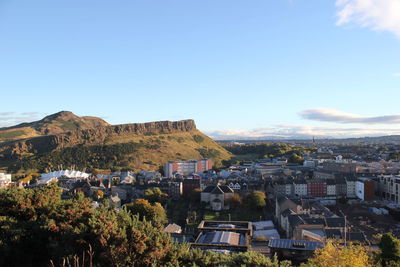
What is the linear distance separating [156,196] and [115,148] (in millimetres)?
40626

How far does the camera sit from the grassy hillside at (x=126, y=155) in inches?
2618

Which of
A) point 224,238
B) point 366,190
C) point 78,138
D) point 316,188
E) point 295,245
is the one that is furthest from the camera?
point 78,138

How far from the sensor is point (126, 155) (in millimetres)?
71312

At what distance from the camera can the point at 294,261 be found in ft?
52.2

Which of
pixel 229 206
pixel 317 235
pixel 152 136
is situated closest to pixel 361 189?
pixel 229 206

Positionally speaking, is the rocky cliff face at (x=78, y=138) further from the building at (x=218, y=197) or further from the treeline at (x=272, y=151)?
the building at (x=218, y=197)

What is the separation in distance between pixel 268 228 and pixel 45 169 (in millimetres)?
50235

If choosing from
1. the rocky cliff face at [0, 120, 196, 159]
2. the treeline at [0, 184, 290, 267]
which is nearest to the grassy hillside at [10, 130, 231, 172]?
the rocky cliff face at [0, 120, 196, 159]

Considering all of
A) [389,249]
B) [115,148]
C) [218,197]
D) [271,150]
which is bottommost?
[271,150]

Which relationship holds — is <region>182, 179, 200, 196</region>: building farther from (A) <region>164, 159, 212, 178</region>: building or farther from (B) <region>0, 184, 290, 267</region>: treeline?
(B) <region>0, 184, 290, 267</region>: treeline

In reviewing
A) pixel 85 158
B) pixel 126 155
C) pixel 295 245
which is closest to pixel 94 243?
pixel 295 245

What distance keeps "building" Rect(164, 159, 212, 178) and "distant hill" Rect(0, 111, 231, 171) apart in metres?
7.03

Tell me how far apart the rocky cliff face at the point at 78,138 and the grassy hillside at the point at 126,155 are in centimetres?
491

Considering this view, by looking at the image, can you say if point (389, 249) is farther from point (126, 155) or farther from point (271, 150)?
point (271, 150)
